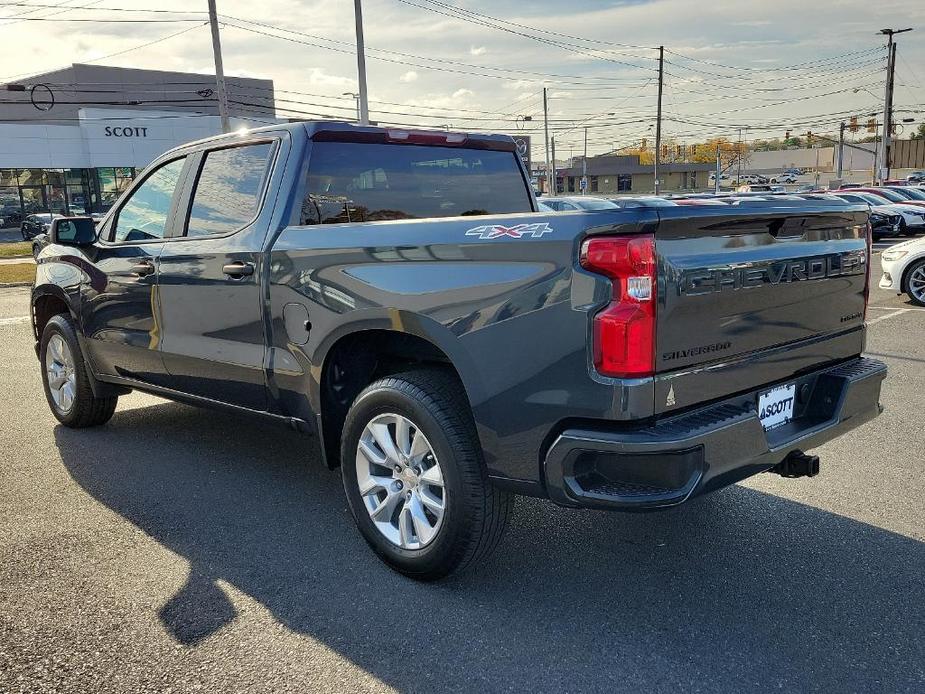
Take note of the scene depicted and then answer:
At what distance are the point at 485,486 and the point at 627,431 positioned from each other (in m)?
0.66

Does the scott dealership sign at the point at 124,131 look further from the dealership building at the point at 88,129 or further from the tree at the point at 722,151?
the tree at the point at 722,151

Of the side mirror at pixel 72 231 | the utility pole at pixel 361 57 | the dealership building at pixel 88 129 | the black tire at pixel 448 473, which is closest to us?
the black tire at pixel 448 473

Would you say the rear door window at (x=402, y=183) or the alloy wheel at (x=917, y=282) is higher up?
the rear door window at (x=402, y=183)

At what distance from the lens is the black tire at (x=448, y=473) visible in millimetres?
3152

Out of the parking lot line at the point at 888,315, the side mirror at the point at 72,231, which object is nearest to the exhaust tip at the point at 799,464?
the side mirror at the point at 72,231

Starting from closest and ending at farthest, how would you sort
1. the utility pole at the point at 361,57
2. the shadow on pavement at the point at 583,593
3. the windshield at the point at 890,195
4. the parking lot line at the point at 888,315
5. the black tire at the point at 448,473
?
1. the shadow on pavement at the point at 583,593
2. the black tire at the point at 448,473
3. the parking lot line at the point at 888,315
4. the utility pole at the point at 361,57
5. the windshield at the point at 890,195

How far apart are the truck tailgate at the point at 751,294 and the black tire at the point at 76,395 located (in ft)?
14.0

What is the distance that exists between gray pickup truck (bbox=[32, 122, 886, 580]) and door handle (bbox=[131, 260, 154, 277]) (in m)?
0.01

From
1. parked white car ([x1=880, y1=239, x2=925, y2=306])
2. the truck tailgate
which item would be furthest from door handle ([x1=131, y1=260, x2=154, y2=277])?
parked white car ([x1=880, y1=239, x2=925, y2=306])

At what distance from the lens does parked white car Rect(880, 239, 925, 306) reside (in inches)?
449

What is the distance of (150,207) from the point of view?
4992mm

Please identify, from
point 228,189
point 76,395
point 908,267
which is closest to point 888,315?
point 908,267

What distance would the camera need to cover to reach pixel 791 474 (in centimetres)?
335

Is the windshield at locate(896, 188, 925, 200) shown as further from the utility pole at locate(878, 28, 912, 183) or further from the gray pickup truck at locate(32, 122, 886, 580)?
the gray pickup truck at locate(32, 122, 886, 580)
